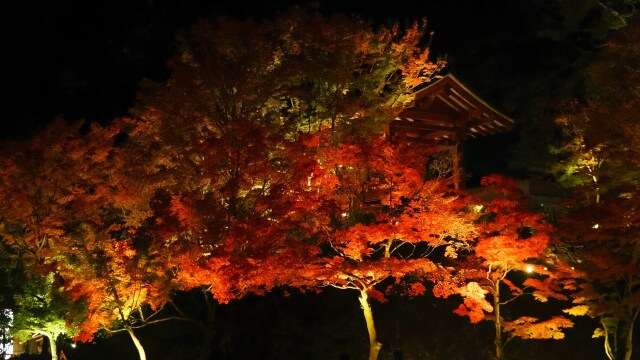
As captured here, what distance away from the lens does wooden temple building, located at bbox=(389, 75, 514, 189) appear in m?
19.5

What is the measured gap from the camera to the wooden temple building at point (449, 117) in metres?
19.5

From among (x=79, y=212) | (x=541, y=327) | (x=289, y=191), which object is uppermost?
(x=289, y=191)

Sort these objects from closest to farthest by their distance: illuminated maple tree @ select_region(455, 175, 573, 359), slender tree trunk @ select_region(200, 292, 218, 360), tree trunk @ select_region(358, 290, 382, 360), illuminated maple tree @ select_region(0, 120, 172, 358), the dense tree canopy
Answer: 1. the dense tree canopy
2. illuminated maple tree @ select_region(455, 175, 573, 359)
3. tree trunk @ select_region(358, 290, 382, 360)
4. illuminated maple tree @ select_region(0, 120, 172, 358)
5. slender tree trunk @ select_region(200, 292, 218, 360)

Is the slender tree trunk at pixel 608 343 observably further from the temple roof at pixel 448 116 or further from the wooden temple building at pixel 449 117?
the temple roof at pixel 448 116

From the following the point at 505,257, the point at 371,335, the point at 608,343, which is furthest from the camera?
the point at 608,343

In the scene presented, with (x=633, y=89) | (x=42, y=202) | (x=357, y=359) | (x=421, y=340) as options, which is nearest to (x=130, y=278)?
(x=42, y=202)

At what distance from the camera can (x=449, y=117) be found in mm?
20578

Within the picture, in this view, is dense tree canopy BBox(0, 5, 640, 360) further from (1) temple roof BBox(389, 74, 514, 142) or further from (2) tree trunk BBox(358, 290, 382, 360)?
(1) temple roof BBox(389, 74, 514, 142)

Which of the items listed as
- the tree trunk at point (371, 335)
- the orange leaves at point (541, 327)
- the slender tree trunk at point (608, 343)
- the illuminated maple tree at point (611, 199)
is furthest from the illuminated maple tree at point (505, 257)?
the tree trunk at point (371, 335)

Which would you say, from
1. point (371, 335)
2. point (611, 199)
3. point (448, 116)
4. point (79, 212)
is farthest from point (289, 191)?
point (448, 116)

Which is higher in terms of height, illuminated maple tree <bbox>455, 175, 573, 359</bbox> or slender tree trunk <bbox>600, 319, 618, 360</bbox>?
illuminated maple tree <bbox>455, 175, 573, 359</bbox>

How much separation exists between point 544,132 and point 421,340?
1282 cm

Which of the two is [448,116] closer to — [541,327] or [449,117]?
[449,117]

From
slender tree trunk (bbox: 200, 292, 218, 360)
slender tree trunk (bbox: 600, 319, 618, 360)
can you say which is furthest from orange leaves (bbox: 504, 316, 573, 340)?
slender tree trunk (bbox: 200, 292, 218, 360)
